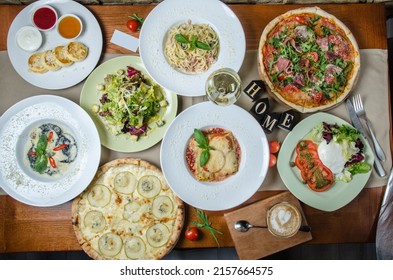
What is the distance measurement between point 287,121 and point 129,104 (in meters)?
1.06

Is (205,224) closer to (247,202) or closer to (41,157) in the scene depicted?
(247,202)

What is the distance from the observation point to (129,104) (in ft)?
8.27

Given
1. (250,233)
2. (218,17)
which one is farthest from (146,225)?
(218,17)

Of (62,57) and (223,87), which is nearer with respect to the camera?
(223,87)

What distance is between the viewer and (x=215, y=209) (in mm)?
2486

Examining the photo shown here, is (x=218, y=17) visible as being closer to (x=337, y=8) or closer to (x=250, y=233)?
(x=337, y=8)

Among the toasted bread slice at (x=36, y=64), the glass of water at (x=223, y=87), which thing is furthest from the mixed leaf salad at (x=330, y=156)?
the toasted bread slice at (x=36, y=64)

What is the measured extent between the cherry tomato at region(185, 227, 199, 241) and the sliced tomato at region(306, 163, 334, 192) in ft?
2.68

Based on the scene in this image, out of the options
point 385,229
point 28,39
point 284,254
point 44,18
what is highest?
point 44,18

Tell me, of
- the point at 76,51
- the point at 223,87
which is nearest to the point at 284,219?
the point at 223,87

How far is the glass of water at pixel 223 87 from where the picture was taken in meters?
2.42

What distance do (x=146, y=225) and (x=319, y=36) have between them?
1.74 metres

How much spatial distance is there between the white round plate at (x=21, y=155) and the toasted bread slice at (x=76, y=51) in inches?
11.4

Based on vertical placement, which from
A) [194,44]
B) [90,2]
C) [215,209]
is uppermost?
[90,2]
